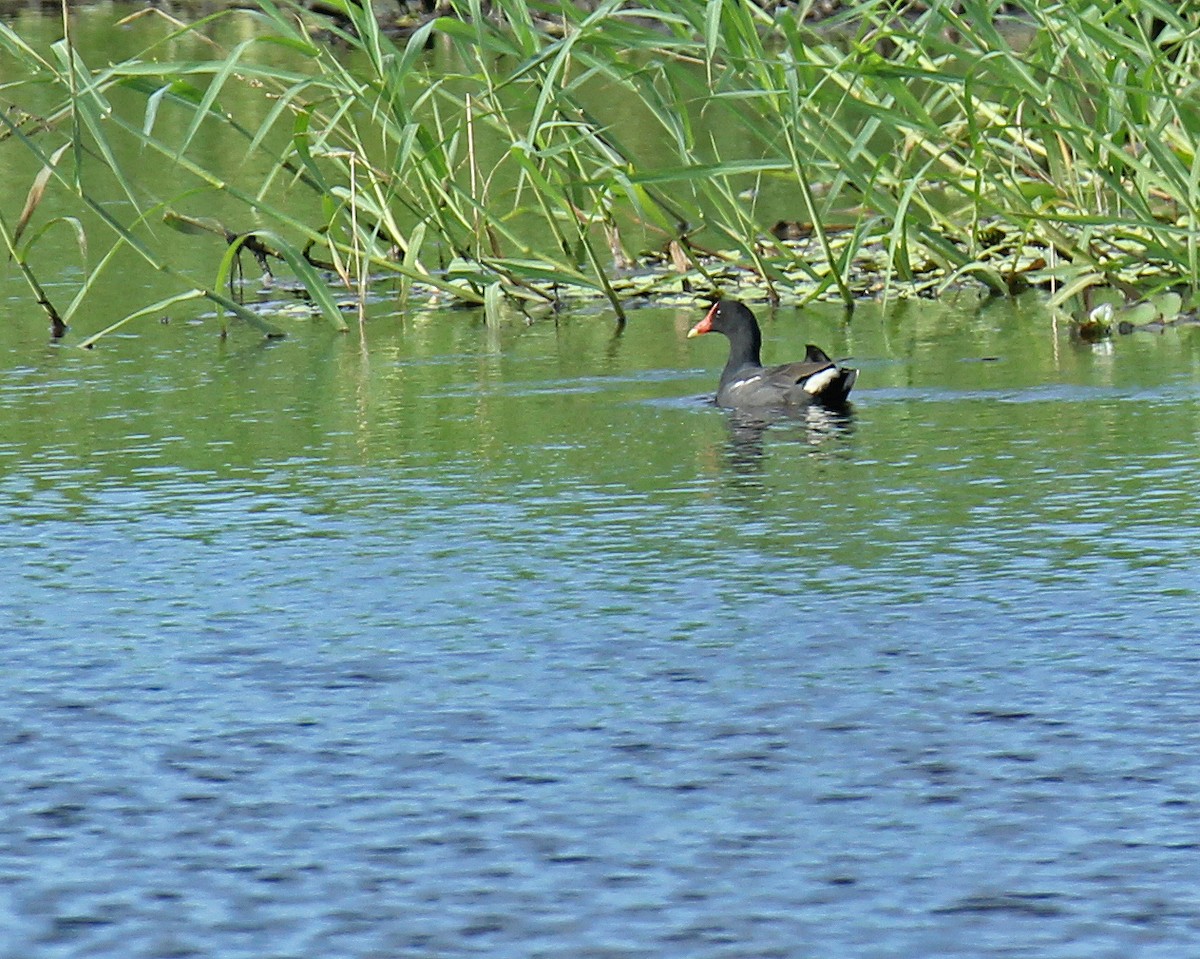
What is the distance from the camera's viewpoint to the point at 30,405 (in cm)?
1135

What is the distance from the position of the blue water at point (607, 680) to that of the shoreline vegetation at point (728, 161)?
4.34 feet

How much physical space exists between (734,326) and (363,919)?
7.06 metres

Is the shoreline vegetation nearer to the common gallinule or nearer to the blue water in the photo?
the common gallinule

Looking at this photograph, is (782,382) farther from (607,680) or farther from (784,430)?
(607,680)

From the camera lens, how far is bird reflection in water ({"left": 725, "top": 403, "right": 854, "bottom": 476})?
9.76m

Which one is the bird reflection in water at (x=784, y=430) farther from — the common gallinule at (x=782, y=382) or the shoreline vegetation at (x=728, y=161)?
the shoreline vegetation at (x=728, y=161)

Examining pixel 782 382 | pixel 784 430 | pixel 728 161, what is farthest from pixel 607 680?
pixel 728 161

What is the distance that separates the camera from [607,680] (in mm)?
6426

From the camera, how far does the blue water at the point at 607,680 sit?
4828 millimetres

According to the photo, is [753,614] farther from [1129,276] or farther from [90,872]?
[1129,276]

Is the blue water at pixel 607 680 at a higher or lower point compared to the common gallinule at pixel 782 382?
lower

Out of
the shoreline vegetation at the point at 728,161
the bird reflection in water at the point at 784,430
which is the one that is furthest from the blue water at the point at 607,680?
the shoreline vegetation at the point at 728,161

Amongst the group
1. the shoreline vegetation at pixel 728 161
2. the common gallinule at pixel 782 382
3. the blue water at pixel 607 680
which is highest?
the shoreline vegetation at pixel 728 161

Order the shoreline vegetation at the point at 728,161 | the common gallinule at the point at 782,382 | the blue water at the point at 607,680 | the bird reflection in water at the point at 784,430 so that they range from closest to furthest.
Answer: the blue water at the point at 607,680 → the bird reflection in water at the point at 784,430 → the common gallinule at the point at 782,382 → the shoreline vegetation at the point at 728,161
